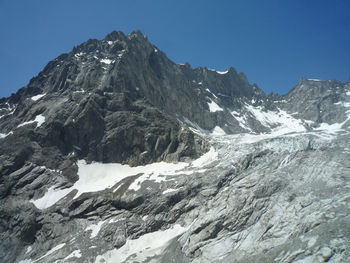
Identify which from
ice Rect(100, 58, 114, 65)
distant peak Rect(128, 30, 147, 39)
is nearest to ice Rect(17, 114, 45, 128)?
ice Rect(100, 58, 114, 65)

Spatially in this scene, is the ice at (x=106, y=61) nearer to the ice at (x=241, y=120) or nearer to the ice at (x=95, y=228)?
the ice at (x=95, y=228)

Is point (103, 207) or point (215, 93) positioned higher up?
point (215, 93)

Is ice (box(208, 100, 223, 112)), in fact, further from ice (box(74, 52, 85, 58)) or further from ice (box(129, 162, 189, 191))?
ice (box(129, 162, 189, 191))

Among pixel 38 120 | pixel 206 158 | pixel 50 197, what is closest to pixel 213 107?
pixel 206 158

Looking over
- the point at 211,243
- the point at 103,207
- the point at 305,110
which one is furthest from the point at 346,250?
the point at 305,110

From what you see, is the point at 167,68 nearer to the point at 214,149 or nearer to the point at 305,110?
the point at 214,149

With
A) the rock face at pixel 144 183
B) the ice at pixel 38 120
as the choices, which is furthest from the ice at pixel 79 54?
the ice at pixel 38 120
